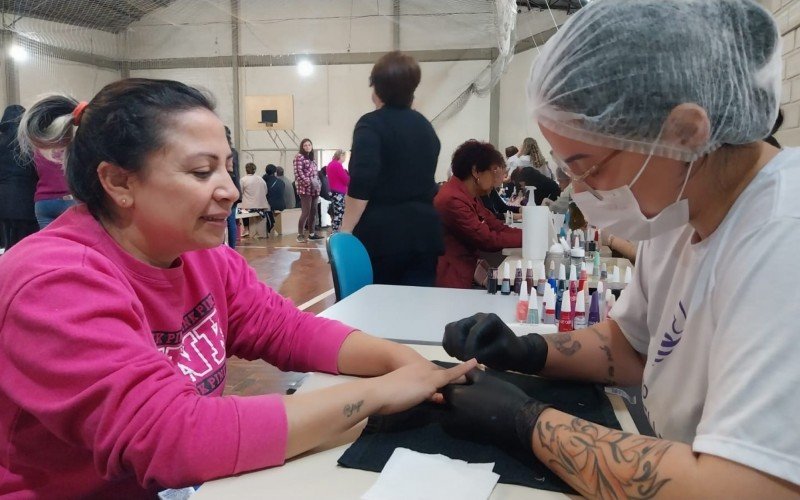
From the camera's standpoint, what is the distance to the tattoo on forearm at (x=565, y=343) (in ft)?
4.36

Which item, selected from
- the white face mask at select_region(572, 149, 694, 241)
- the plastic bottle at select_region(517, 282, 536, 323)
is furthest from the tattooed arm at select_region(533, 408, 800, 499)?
the plastic bottle at select_region(517, 282, 536, 323)

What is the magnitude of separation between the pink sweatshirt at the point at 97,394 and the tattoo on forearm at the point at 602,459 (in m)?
0.44

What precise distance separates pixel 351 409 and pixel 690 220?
66 centimetres

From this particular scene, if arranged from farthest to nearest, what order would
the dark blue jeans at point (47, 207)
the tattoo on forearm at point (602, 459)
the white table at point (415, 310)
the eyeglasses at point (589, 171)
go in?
the dark blue jeans at point (47, 207) < the white table at point (415, 310) < the eyeglasses at point (589, 171) < the tattoo on forearm at point (602, 459)

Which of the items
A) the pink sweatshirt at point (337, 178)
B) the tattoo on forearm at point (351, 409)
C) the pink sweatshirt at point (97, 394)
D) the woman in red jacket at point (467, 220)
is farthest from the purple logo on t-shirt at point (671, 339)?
the pink sweatshirt at point (337, 178)

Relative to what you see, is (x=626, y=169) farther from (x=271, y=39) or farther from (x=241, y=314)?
(x=271, y=39)

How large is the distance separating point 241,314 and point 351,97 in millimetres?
12137

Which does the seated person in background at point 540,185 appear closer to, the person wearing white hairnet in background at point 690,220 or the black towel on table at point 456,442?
the black towel on table at point 456,442

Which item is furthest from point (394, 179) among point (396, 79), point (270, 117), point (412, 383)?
point (270, 117)

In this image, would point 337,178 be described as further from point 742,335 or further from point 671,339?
point 742,335

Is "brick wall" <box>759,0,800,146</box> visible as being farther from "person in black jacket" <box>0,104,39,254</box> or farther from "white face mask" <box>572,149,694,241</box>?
"person in black jacket" <box>0,104,39,254</box>

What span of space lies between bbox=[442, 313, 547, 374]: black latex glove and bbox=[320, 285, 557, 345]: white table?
35 centimetres

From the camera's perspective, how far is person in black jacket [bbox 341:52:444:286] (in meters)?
2.73

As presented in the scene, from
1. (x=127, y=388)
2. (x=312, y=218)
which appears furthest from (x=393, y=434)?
(x=312, y=218)
